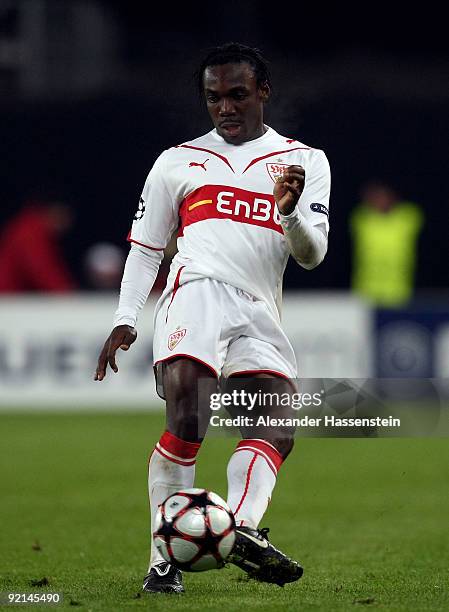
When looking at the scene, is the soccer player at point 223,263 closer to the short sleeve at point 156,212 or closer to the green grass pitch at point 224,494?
the short sleeve at point 156,212

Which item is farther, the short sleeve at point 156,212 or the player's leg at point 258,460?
the short sleeve at point 156,212

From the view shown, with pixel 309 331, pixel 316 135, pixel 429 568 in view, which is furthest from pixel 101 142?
pixel 429 568

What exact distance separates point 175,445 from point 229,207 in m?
0.91

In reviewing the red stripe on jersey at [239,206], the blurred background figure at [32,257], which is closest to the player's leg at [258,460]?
the red stripe on jersey at [239,206]

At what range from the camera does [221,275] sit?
5.48 metres

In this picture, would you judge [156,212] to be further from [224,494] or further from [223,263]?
[224,494]

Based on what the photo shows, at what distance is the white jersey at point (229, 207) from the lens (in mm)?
5477

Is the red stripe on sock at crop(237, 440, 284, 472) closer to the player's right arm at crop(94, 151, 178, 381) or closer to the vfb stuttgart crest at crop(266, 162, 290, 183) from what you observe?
the player's right arm at crop(94, 151, 178, 381)

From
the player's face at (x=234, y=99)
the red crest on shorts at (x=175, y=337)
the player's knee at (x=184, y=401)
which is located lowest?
the player's knee at (x=184, y=401)

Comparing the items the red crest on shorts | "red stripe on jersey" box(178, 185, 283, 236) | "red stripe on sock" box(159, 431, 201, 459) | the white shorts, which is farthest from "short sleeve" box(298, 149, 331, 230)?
"red stripe on sock" box(159, 431, 201, 459)

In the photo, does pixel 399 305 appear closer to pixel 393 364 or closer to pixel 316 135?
pixel 393 364

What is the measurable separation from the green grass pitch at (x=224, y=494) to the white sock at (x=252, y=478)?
324 millimetres

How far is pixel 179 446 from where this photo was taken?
5.33 metres

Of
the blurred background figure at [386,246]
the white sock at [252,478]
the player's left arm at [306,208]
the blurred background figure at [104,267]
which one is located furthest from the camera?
the blurred background figure at [386,246]
